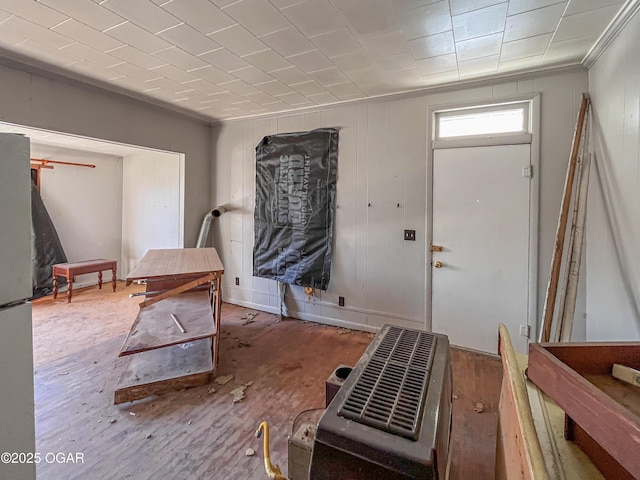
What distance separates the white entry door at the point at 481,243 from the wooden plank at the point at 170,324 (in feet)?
7.39

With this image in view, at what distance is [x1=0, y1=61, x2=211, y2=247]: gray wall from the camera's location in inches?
104

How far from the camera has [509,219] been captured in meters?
2.82

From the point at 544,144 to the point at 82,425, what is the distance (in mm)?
4091

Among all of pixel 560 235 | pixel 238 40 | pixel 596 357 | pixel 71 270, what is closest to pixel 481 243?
pixel 560 235

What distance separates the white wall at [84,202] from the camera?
5016 millimetres

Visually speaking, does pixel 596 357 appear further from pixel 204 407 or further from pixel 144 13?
pixel 144 13

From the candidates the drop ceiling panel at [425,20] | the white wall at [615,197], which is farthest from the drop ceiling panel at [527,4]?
the white wall at [615,197]

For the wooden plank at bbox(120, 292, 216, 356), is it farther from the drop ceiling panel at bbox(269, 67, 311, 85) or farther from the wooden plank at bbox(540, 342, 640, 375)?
the drop ceiling panel at bbox(269, 67, 311, 85)

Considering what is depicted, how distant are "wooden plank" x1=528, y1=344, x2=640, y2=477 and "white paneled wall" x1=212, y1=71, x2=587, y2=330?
2329 mm

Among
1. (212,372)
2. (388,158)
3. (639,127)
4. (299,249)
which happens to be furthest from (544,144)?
(212,372)

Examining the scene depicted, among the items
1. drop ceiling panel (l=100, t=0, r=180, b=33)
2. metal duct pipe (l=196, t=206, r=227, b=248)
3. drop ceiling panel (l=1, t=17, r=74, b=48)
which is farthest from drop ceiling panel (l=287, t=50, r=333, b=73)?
metal duct pipe (l=196, t=206, r=227, b=248)

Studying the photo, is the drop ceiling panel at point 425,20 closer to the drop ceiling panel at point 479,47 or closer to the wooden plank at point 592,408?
the drop ceiling panel at point 479,47

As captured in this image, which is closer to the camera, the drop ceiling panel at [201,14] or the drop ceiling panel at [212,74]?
the drop ceiling panel at [201,14]

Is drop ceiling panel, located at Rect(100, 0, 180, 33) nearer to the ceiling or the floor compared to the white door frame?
nearer to the ceiling
